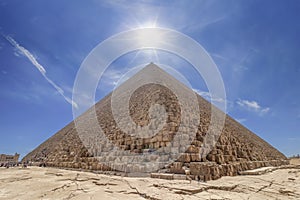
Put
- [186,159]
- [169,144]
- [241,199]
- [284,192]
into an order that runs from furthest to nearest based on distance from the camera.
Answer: [169,144] → [186,159] → [284,192] → [241,199]

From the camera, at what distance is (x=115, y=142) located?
32.4ft

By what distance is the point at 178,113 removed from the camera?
9.06 m

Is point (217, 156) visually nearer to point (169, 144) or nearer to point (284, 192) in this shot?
point (169, 144)

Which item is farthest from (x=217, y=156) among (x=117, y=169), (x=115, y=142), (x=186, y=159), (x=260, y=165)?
(x=260, y=165)

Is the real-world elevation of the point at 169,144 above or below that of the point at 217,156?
above

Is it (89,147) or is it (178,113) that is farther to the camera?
(89,147)

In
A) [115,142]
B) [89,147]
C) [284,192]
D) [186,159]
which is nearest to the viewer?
[284,192]

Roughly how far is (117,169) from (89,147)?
4.64m

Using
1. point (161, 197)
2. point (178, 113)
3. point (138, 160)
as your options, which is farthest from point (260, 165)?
point (161, 197)

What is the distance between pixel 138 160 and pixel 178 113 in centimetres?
301

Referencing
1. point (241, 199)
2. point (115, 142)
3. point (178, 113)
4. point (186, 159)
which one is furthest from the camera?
point (115, 142)

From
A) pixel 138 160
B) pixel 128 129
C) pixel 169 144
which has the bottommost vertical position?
pixel 138 160

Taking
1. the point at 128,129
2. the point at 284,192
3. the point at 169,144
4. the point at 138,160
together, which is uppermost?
the point at 128,129

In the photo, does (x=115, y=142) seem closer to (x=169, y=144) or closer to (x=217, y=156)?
(x=169, y=144)
